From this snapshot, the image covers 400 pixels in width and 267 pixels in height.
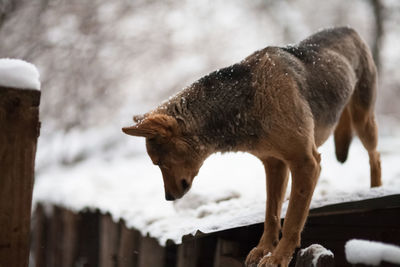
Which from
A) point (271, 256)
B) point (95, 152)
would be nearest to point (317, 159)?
point (271, 256)

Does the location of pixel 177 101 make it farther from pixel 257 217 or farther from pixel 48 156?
pixel 48 156

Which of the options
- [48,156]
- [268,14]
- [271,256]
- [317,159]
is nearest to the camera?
[271,256]

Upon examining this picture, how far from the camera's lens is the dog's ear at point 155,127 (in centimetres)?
381

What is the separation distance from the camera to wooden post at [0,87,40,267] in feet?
10.4

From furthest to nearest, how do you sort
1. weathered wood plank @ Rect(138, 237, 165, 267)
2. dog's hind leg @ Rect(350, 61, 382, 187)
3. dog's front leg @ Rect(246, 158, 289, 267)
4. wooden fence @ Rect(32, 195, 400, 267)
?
1. weathered wood plank @ Rect(138, 237, 165, 267)
2. dog's hind leg @ Rect(350, 61, 382, 187)
3. wooden fence @ Rect(32, 195, 400, 267)
4. dog's front leg @ Rect(246, 158, 289, 267)

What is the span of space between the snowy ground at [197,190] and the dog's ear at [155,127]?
3.21ft

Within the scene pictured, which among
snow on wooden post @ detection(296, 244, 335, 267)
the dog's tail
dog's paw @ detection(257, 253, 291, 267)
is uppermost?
the dog's tail

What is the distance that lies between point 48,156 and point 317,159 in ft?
30.9

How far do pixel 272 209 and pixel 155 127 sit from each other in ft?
4.58

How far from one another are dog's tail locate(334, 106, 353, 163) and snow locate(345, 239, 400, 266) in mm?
3872

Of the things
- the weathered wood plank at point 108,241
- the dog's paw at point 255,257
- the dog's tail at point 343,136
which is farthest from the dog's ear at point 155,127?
the weathered wood plank at point 108,241

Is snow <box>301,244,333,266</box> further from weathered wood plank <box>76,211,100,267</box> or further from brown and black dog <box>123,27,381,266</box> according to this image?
Answer: weathered wood plank <box>76,211,100,267</box>

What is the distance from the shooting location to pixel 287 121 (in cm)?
414

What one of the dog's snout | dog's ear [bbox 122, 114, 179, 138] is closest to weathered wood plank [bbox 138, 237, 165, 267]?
the dog's snout
